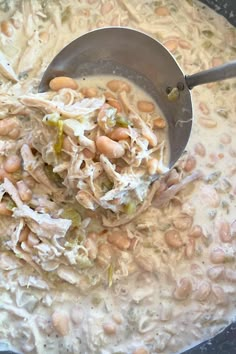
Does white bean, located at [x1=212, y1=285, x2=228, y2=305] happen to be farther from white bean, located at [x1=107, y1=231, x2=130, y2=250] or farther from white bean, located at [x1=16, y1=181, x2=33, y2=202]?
white bean, located at [x1=16, y1=181, x2=33, y2=202]

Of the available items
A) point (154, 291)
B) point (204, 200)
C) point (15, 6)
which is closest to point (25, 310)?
point (154, 291)

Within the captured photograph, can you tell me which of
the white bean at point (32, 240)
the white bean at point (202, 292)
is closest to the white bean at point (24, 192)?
the white bean at point (32, 240)

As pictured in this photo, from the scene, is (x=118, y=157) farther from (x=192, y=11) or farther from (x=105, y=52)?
(x=192, y=11)

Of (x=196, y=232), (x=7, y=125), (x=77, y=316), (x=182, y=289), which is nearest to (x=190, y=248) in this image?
(x=196, y=232)

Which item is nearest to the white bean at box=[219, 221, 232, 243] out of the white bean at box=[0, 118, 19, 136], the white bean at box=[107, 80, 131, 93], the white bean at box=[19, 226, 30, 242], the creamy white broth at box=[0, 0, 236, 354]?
the creamy white broth at box=[0, 0, 236, 354]

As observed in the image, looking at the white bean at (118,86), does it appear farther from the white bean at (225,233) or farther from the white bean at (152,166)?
the white bean at (225,233)
